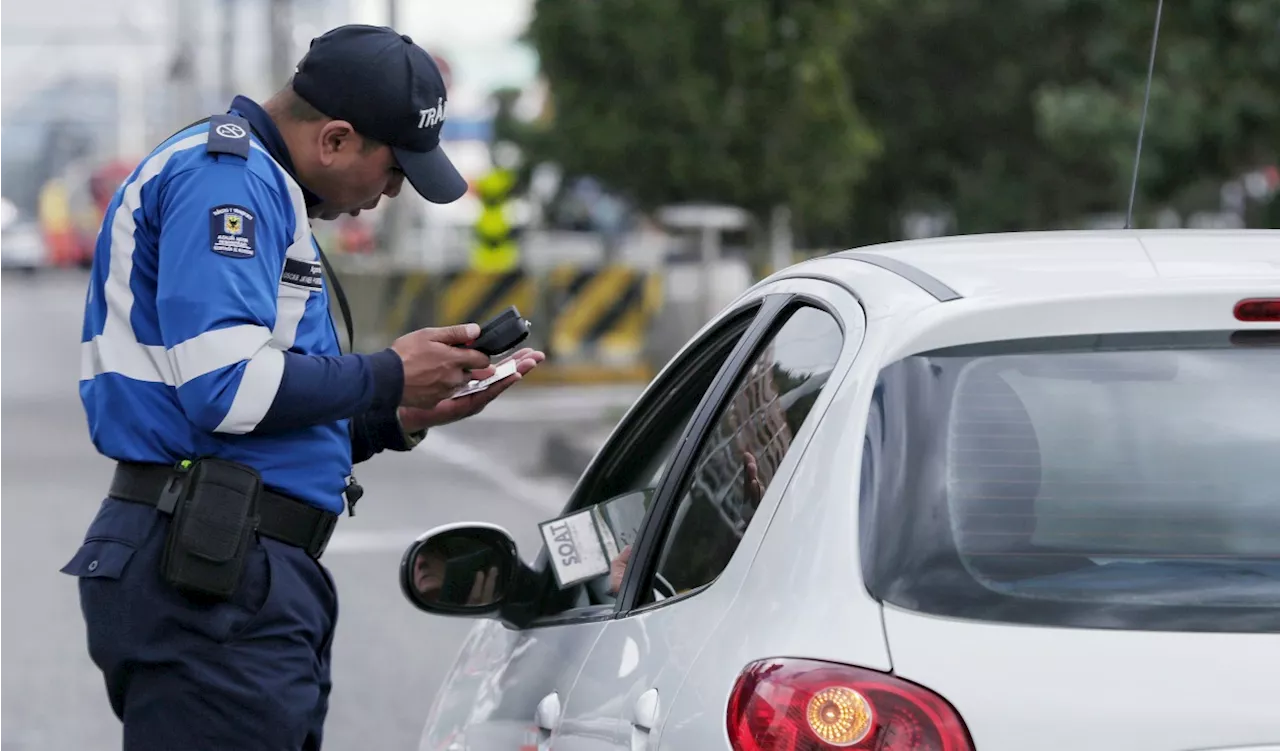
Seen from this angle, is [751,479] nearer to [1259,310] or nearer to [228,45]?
[1259,310]

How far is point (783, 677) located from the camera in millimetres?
2250

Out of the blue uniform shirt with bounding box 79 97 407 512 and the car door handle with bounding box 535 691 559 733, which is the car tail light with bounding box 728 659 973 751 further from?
the blue uniform shirt with bounding box 79 97 407 512

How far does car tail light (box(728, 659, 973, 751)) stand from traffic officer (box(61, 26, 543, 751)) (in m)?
1.05

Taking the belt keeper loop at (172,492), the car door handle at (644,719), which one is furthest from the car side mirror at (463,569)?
the car door handle at (644,719)

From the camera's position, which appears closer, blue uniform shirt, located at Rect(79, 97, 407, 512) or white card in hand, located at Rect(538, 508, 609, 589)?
blue uniform shirt, located at Rect(79, 97, 407, 512)

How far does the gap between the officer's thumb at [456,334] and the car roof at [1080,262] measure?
539 mm

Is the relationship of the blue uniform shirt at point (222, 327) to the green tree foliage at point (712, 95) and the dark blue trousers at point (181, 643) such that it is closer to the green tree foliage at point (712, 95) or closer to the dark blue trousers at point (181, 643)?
the dark blue trousers at point (181, 643)

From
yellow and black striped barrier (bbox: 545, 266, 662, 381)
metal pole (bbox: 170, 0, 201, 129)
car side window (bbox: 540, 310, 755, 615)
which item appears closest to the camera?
car side window (bbox: 540, 310, 755, 615)

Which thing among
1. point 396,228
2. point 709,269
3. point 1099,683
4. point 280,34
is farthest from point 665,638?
point 280,34

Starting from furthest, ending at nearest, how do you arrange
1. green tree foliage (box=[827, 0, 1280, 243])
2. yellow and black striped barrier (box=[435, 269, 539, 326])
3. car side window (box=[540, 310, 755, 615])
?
green tree foliage (box=[827, 0, 1280, 243]) < yellow and black striped barrier (box=[435, 269, 539, 326]) < car side window (box=[540, 310, 755, 615])

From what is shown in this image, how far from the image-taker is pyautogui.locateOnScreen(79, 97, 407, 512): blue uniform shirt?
3002 mm

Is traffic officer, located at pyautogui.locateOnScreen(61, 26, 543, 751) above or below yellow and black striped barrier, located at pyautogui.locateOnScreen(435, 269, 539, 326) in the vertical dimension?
above

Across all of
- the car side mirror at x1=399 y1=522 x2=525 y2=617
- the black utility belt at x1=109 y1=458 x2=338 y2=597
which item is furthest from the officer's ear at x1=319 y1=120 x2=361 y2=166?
the car side mirror at x1=399 y1=522 x2=525 y2=617

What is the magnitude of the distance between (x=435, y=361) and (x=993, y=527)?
3.73 ft
